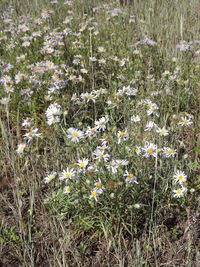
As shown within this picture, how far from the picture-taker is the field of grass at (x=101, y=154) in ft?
6.86

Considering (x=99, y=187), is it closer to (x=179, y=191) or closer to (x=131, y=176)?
(x=131, y=176)

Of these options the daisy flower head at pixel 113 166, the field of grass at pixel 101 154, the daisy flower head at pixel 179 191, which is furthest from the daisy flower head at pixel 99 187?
the daisy flower head at pixel 179 191

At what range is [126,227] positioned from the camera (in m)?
2.09

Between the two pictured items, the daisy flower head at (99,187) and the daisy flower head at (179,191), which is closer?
the daisy flower head at (99,187)

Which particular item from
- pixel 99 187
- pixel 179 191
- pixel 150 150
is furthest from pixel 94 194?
pixel 179 191

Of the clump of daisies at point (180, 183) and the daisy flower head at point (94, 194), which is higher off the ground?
the daisy flower head at point (94, 194)

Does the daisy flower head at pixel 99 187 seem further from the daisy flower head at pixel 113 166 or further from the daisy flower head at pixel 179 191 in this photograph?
the daisy flower head at pixel 179 191

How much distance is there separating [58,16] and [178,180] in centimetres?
366

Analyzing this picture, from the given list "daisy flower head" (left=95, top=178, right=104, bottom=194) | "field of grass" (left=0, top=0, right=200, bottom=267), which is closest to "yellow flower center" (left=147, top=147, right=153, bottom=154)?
"field of grass" (left=0, top=0, right=200, bottom=267)

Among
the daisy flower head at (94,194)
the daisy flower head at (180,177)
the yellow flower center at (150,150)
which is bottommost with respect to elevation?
the daisy flower head at (180,177)

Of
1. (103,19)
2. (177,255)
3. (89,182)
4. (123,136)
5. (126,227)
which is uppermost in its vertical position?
(103,19)

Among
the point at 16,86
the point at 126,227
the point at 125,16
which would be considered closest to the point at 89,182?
the point at 126,227

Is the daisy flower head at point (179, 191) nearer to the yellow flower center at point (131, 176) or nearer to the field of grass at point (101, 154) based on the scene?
the field of grass at point (101, 154)

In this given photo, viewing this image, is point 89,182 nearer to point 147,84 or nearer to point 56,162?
point 56,162
